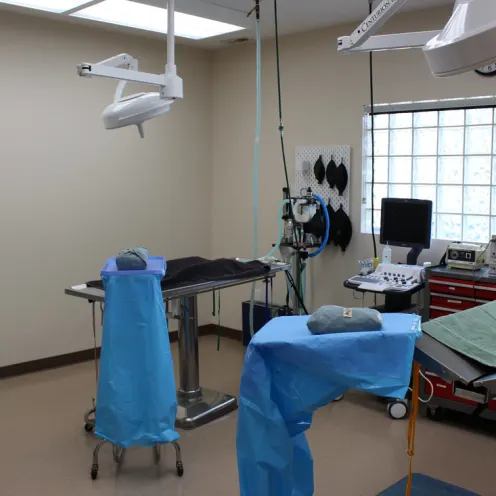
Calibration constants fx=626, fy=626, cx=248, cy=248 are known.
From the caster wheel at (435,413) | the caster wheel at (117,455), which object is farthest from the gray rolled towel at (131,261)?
the caster wheel at (435,413)

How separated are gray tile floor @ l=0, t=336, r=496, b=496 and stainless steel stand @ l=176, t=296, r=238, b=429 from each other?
0.07 metres

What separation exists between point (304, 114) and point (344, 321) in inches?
122

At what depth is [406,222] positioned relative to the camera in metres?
3.93

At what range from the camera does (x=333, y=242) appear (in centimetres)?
461

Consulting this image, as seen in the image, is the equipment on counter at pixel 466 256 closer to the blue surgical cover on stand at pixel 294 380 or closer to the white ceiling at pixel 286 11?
the white ceiling at pixel 286 11

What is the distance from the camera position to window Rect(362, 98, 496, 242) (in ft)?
13.0

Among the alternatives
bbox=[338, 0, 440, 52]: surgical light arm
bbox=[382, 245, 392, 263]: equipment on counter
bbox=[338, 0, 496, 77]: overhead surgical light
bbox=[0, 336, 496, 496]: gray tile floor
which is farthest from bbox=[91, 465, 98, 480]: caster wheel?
bbox=[338, 0, 496, 77]: overhead surgical light

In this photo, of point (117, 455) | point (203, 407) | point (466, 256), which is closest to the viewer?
point (117, 455)

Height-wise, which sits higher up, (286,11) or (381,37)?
(286,11)

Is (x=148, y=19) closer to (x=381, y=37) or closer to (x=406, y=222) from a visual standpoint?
(x=406, y=222)

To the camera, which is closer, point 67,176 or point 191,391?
point 191,391

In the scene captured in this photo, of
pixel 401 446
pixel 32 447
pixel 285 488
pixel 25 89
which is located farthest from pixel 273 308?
pixel 285 488

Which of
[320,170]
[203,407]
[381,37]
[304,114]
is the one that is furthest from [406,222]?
[381,37]

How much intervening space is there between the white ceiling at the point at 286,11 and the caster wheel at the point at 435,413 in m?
2.47
